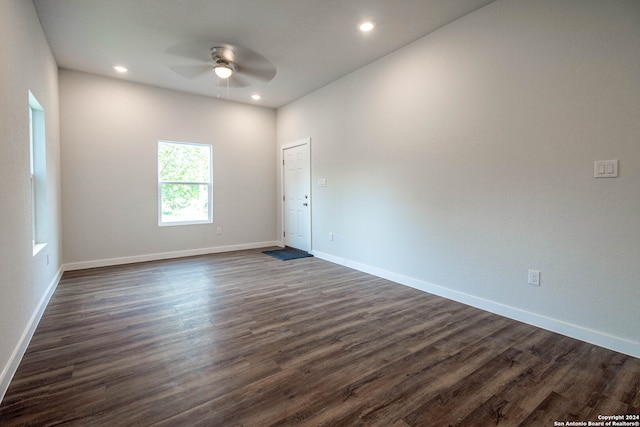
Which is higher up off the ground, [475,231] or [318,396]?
[475,231]

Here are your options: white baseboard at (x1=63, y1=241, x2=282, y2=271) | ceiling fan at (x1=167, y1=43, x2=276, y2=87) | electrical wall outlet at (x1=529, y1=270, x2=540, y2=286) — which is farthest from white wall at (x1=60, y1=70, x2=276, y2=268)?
electrical wall outlet at (x1=529, y1=270, x2=540, y2=286)

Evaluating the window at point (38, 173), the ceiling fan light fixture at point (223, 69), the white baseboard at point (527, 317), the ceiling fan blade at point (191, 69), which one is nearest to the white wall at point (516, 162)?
the white baseboard at point (527, 317)

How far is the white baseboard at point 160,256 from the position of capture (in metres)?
4.46

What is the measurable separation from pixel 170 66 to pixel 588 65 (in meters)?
4.51

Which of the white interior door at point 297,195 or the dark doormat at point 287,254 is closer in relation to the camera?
the dark doormat at point 287,254

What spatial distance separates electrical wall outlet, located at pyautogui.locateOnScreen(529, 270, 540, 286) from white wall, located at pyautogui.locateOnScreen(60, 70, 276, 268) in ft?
15.4

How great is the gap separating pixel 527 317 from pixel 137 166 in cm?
544

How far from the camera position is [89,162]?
448cm

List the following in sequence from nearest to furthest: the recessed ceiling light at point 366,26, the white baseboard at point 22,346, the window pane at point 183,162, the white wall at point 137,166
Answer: the white baseboard at point 22,346 → the recessed ceiling light at point 366,26 → the white wall at point 137,166 → the window pane at point 183,162

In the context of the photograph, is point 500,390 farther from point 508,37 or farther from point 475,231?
point 508,37

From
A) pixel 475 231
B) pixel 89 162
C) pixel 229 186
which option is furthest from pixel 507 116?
pixel 89 162

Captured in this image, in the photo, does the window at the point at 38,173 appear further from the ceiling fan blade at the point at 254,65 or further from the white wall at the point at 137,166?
the ceiling fan blade at the point at 254,65

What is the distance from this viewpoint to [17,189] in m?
2.14

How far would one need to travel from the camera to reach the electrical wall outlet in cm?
256
